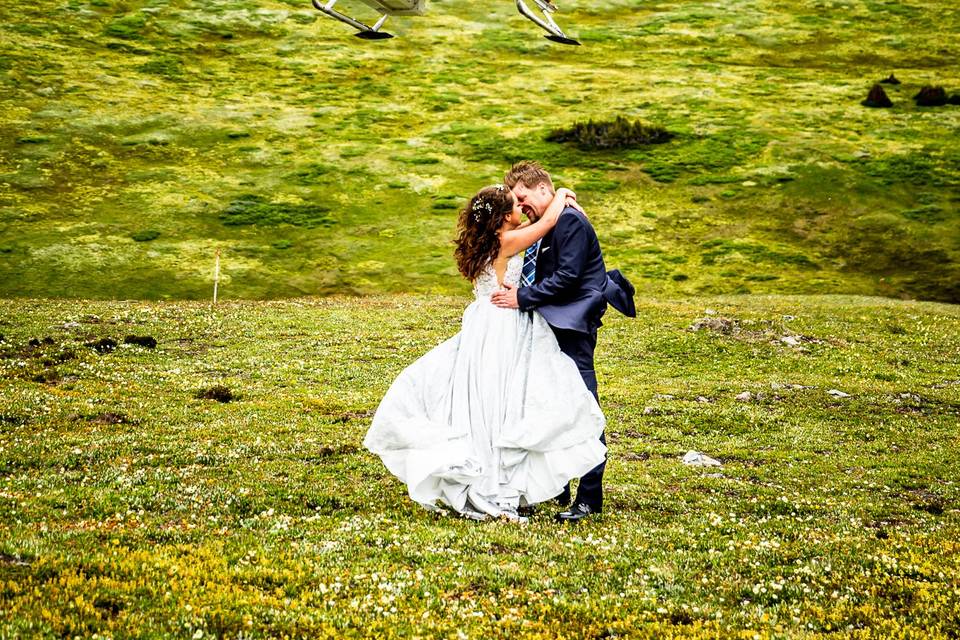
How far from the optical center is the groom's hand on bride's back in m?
11.5

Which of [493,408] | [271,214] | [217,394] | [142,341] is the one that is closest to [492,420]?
[493,408]

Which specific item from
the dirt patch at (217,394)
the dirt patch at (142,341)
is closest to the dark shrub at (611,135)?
the dirt patch at (142,341)

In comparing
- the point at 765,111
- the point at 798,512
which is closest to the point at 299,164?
the point at 765,111

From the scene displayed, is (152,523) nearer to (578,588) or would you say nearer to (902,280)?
(578,588)

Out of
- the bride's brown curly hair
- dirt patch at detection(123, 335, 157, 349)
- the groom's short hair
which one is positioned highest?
the groom's short hair

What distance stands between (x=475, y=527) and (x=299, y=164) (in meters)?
64.4

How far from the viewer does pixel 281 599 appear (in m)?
7.68

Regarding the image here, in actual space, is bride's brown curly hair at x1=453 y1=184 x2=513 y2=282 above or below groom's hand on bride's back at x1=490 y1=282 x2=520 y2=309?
above

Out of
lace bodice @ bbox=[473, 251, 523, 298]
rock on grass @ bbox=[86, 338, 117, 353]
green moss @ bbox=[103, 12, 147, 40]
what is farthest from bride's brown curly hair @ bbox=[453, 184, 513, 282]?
green moss @ bbox=[103, 12, 147, 40]

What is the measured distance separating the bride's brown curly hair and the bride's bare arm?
0.13 meters

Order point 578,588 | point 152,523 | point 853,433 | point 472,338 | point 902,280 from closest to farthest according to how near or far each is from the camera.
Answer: point 578,588, point 152,523, point 472,338, point 853,433, point 902,280

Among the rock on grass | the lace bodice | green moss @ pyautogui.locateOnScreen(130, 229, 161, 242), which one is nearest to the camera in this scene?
the lace bodice

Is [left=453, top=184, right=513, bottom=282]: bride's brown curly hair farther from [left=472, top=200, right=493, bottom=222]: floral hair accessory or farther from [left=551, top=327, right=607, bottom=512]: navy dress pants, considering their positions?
[left=551, top=327, right=607, bottom=512]: navy dress pants

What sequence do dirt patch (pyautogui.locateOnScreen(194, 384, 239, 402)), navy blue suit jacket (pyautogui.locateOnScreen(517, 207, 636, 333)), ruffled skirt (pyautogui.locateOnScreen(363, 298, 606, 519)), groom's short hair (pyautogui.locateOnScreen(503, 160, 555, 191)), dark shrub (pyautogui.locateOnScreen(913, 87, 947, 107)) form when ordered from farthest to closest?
1. dark shrub (pyautogui.locateOnScreen(913, 87, 947, 107))
2. dirt patch (pyautogui.locateOnScreen(194, 384, 239, 402))
3. groom's short hair (pyautogui.locateOnScreen(503, 160, 555, 191))
4. ruffled skirt (pyautogui.locateOnScreen(363, 298, 606, 519))
5. navy blue suit jacket (pyautogui.locateOnScreen(517, 207, 636, 333))
